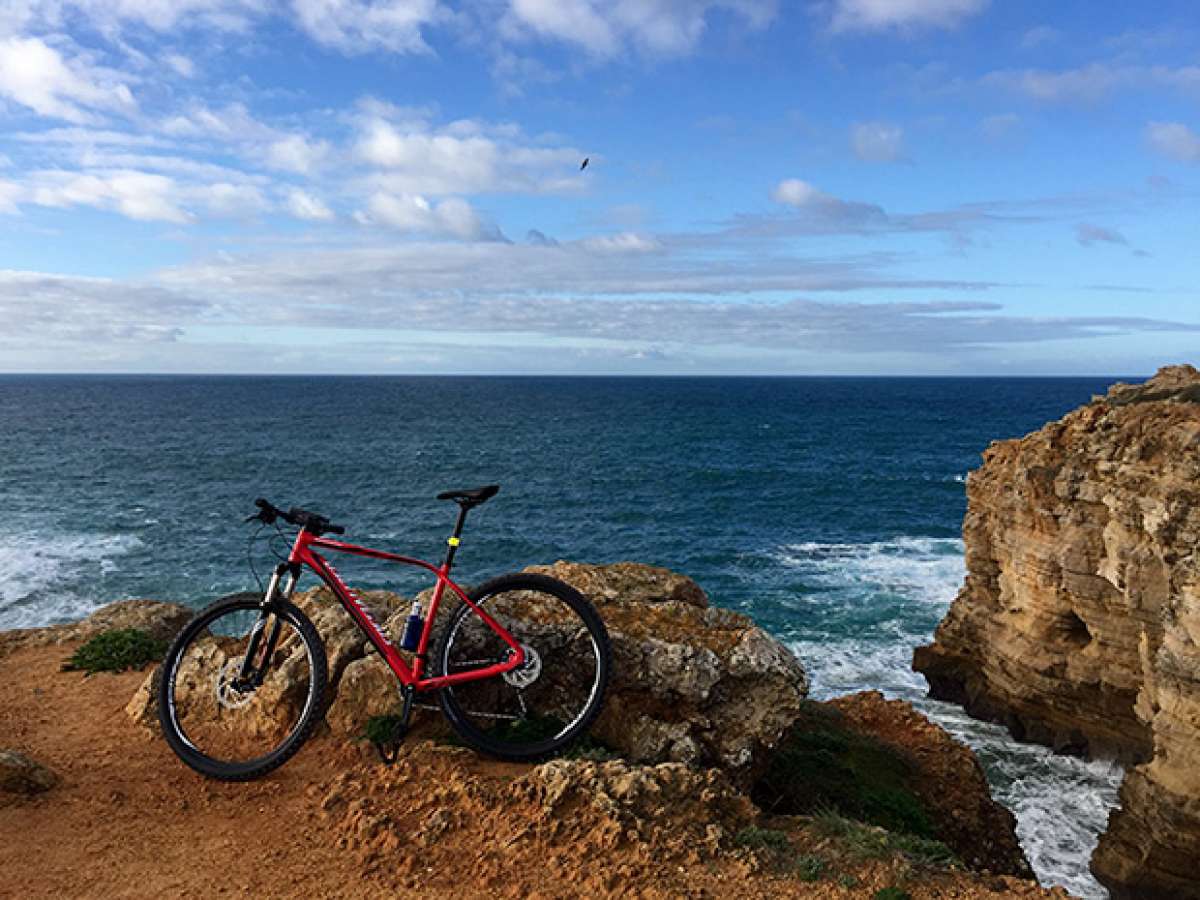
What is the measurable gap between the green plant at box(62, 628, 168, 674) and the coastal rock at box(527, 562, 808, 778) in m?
7.33

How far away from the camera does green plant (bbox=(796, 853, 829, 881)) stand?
6.80m

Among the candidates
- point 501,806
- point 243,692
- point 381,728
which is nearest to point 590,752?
point 501,806

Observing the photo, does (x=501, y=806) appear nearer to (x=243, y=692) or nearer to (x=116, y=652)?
(x=243, y=692)

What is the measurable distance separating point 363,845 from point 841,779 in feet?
22.6

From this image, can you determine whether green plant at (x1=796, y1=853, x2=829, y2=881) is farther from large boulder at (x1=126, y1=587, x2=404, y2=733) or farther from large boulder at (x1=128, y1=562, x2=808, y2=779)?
large boulder at (x1=126, y1=587, x2=404, y2=733)

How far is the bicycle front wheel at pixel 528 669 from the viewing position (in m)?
8.30

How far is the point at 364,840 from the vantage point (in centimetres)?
707

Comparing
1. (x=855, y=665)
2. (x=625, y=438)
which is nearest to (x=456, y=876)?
(x=855, y=665)

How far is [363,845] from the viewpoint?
7016 millimetres

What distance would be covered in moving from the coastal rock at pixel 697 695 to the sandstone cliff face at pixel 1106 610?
12201mm

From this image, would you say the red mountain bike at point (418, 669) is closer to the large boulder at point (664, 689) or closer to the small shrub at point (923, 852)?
the large boulder at point (664, 689)

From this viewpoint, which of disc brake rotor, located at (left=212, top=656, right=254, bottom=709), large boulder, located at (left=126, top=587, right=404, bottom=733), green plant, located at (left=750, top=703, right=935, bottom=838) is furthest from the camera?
green plant, located at (left=750, top=703, right=935, bottom=838)

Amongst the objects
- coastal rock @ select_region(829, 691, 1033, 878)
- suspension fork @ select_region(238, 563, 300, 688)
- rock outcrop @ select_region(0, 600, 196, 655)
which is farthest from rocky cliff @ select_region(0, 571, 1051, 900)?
rock outcrop @ select_region(0, 600, 196, 655)

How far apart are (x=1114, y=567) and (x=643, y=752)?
60.6ft
